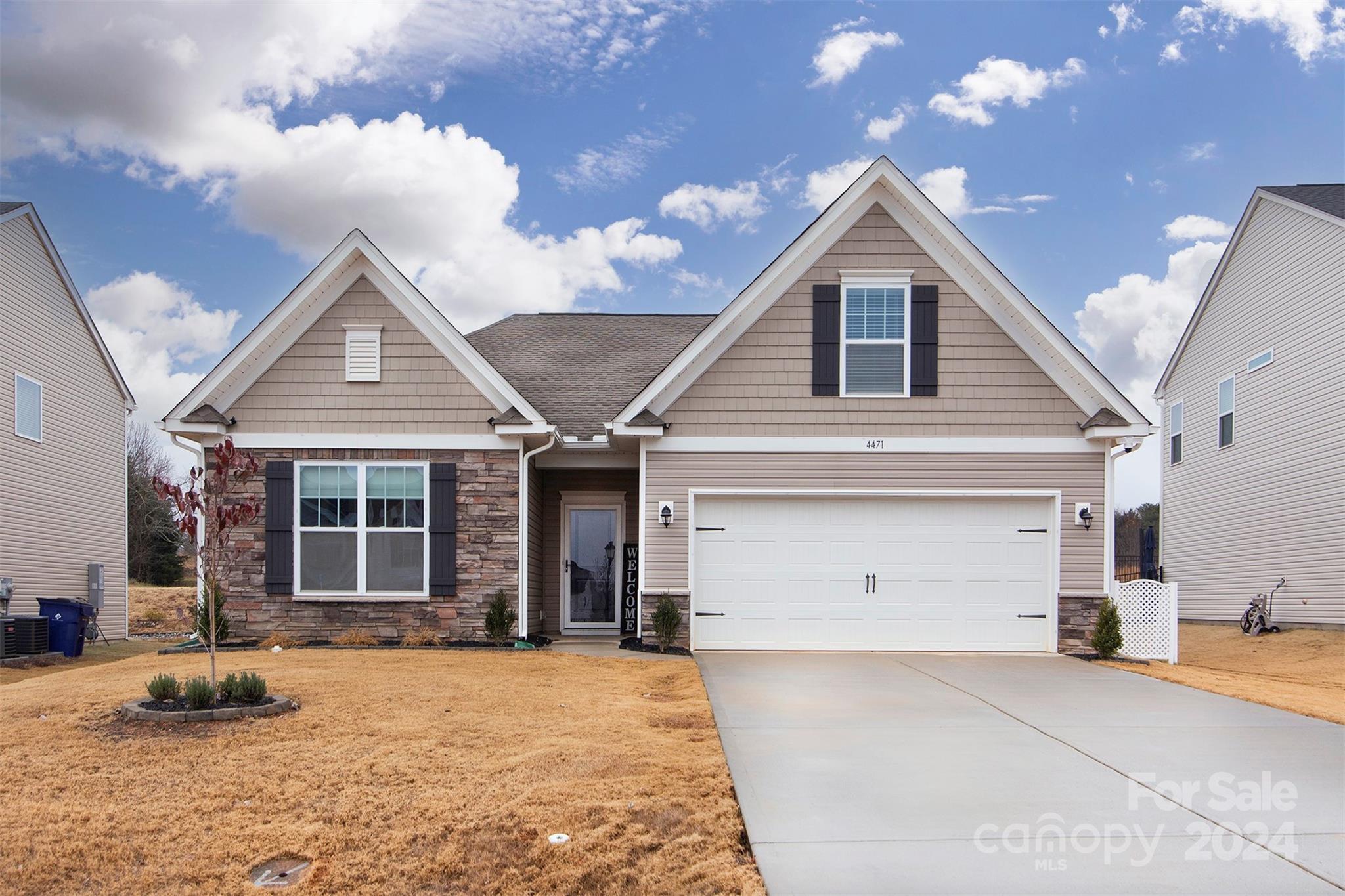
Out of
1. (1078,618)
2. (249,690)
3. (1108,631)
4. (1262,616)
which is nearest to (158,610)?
(249,690)

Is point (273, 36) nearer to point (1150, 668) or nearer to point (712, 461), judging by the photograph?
point (712, 461)

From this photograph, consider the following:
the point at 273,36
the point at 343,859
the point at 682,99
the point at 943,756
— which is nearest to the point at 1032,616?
the point at 943,756

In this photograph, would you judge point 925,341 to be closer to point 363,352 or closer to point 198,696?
point 363,352

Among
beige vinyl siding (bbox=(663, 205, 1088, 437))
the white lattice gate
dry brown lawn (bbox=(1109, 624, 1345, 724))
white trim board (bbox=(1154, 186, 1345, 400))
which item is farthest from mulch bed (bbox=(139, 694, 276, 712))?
white trim board (bbox=(1154, 186, 1345, 400))

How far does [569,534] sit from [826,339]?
535cm

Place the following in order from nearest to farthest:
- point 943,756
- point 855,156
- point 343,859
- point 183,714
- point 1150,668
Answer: point 343,859 < point 943,756 < point 183,714 < point 1150,668 < point 855,156

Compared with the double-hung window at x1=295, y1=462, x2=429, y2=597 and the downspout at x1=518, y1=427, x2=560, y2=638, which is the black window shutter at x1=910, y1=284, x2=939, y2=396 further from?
the double-hung window at x1=295, y1=462, x2=429, y2=597

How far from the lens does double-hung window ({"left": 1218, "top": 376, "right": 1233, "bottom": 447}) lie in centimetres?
2014

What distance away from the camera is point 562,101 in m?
16.1

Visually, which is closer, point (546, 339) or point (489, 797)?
point (489, 797)

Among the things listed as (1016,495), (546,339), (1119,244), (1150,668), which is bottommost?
(1150,668)

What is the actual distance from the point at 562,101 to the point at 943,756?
12.5 m

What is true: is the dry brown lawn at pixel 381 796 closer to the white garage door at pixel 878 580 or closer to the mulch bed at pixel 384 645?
the mulch bed at pixel 384 645

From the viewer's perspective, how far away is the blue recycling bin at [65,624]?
51.1 feet
